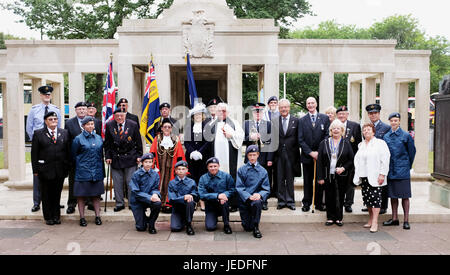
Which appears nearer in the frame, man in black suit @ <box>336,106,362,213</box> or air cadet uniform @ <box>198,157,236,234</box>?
air cadet uniform @ <box>198,157,236,234</box>

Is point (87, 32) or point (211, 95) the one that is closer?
point (211, 95)

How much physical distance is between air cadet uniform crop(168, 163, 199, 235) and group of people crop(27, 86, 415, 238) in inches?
0.7

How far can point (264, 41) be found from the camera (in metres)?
9.45

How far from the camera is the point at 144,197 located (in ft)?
21.2

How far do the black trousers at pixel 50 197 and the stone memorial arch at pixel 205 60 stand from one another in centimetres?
310

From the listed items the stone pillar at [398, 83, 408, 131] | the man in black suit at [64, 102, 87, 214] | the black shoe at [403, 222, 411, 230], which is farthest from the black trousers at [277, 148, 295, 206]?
the stone pillar at [398, 83, 408, 131]

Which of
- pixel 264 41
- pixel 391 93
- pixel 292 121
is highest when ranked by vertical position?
pixel 264 41

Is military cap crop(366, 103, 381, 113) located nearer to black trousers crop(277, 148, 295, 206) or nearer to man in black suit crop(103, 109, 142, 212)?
black trousers crop(277, 148, 295, 206)

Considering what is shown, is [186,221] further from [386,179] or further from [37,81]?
[37,81]

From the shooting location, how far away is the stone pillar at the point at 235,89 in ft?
31.2

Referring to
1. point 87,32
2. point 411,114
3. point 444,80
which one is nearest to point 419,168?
point 444,80

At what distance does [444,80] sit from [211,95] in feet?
21.3

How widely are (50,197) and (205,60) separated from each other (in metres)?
4.55

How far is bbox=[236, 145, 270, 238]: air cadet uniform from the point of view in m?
6.47
